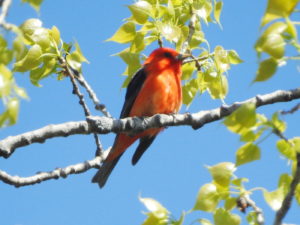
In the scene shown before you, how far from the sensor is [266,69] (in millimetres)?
2420

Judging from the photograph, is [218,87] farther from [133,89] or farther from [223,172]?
[133,89]

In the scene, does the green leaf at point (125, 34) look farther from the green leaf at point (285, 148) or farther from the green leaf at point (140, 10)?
the green leaf at point (285, 148)

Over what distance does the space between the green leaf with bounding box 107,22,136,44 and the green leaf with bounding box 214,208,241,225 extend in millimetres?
2095

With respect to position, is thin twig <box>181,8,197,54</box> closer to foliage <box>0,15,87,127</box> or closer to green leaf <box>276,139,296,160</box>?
foliage <box>0,15,87,127</box>

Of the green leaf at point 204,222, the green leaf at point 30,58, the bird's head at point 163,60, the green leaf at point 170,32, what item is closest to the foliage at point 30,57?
the green leaf at point 30,58

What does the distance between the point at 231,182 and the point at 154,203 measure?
0.49 m

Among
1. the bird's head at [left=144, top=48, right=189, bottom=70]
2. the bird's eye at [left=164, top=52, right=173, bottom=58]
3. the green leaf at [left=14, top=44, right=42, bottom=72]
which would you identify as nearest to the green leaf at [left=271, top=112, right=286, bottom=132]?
the green leaf at [left=14, top=44, right=42, bottom=72]

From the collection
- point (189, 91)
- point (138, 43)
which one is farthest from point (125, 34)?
point (189, 91)

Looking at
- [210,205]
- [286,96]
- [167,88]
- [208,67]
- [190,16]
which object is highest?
[167,88]

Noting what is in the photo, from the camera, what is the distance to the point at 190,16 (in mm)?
5090

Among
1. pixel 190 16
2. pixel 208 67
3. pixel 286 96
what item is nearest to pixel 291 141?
pixel 286 96

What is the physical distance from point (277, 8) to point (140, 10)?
2422 mm

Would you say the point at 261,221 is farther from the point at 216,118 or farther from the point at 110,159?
the point at 110,159

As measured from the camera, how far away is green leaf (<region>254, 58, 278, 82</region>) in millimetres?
2408
